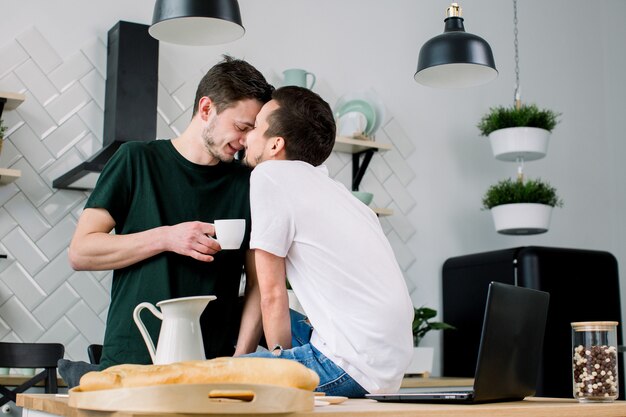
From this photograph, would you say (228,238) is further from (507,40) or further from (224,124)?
(507,40)

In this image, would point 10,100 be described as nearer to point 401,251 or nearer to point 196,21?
point 196,21

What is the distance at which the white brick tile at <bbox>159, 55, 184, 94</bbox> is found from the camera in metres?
3.64

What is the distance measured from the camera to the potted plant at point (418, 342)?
368 centimetres

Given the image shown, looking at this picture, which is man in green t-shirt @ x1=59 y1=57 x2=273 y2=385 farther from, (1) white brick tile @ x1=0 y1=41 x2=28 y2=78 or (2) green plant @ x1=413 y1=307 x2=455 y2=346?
(2) green plant @ x1=413 y1=307 x2=455 y2=346

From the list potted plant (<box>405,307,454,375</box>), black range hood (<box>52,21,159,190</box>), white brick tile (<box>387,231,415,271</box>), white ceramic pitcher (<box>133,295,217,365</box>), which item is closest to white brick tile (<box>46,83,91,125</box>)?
black range hood (<box>52,21,159,190</box>)

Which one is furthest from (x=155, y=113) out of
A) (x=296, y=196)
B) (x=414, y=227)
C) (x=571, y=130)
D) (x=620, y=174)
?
(x=620, y=174)

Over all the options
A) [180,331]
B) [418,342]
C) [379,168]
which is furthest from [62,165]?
[180,331]

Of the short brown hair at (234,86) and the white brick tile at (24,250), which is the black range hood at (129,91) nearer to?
the white brick tile at (24,250)

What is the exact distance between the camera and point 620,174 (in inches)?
194

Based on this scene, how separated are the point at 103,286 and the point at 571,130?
2892 millimetres

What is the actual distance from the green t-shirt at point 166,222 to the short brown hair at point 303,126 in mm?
450

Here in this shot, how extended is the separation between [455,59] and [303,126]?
1.32 meters

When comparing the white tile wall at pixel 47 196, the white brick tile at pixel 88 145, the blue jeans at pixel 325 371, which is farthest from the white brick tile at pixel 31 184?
the blue jeans at pixel 325 371

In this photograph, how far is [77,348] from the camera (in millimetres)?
3295
